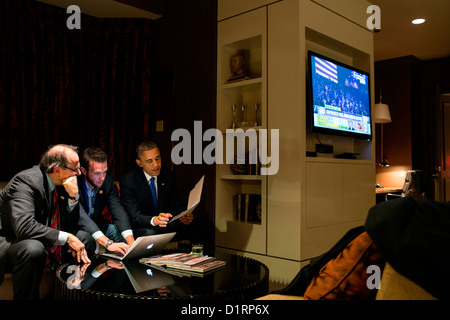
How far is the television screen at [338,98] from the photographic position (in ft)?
9.89

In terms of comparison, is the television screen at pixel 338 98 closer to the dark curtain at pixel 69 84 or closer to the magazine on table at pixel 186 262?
the magazine on table at pixel 186 262

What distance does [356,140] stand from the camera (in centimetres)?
380

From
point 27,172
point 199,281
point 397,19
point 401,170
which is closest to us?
point 199,281

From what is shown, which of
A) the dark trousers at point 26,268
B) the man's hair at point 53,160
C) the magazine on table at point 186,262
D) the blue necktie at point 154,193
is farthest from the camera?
the blue necktie at point 154,193

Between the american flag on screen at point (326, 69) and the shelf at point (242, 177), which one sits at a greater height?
the american flag on screen at point (326, 69)

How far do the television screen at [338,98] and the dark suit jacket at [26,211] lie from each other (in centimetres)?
194

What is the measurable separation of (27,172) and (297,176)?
1.80 metres

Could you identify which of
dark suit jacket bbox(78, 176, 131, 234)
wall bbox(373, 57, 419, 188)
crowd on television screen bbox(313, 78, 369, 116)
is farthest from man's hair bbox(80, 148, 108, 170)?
wall bbox(373, 57, 419, 188)

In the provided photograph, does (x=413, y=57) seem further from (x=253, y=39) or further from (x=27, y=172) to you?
(x=27, y=172)

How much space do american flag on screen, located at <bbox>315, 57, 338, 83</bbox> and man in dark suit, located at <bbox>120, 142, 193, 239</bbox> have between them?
1455 millimetres

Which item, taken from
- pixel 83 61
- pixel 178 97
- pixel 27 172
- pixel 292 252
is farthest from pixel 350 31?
pixel 27 172

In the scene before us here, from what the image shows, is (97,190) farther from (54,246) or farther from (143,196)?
(54,246)

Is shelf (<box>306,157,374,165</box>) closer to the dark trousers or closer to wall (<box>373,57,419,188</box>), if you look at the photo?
the dark trousers

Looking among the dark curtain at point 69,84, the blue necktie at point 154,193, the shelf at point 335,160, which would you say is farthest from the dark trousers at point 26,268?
the shelf at point 335,160
